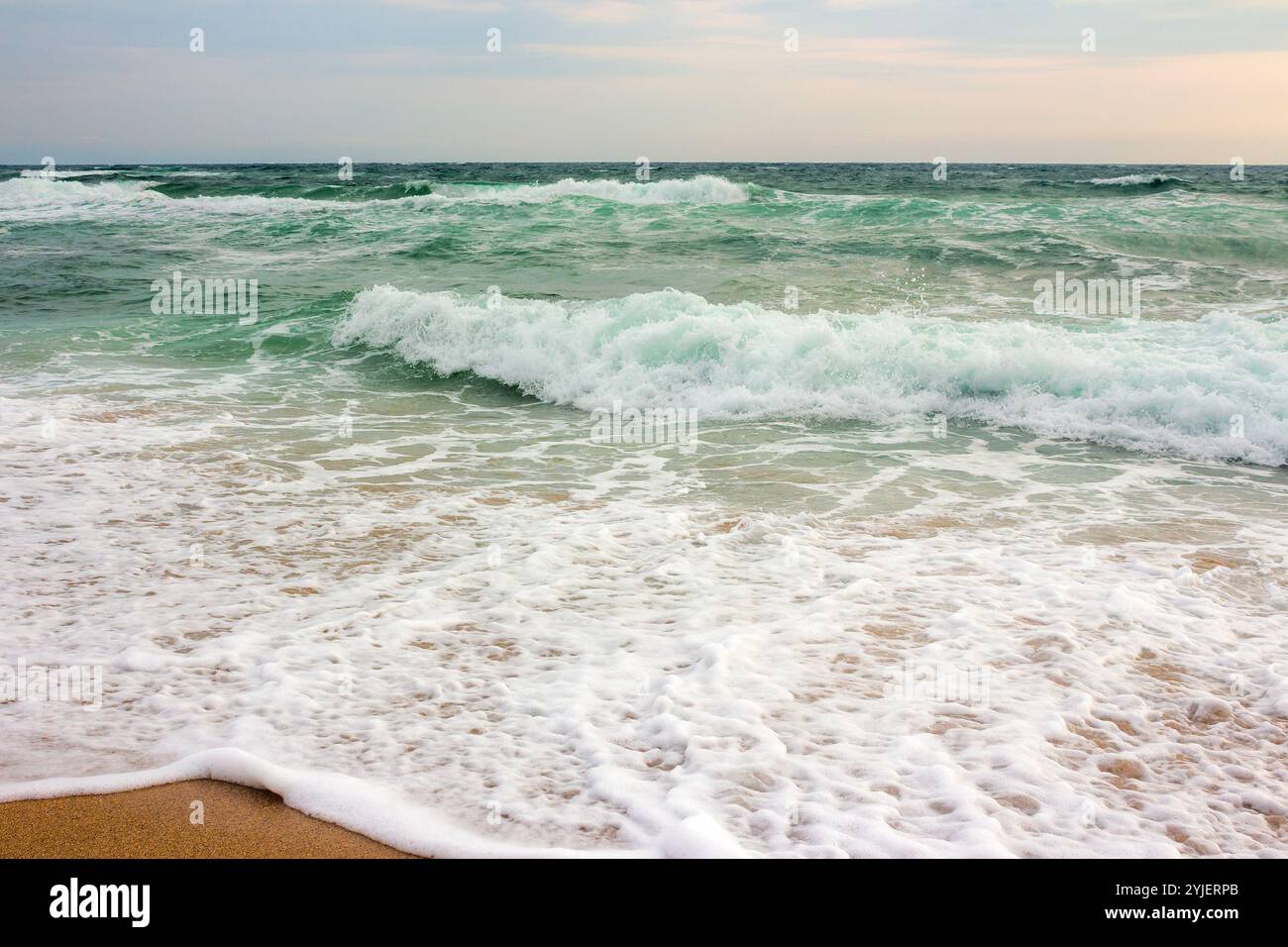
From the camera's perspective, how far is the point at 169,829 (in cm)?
311

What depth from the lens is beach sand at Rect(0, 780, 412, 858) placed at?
9.86 ft

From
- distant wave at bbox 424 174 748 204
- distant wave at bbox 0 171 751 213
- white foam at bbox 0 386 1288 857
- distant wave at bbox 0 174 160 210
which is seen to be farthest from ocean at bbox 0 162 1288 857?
distant wave at bbox 0 174 160 210

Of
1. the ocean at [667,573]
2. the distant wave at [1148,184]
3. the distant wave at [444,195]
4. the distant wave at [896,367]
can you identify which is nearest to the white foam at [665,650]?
the ocean at [667,573]

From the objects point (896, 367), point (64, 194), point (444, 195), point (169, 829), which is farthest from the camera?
point (64, 194)

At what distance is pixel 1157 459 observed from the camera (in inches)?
316

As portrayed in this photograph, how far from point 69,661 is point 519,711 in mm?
2046

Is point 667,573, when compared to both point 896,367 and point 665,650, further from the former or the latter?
point 896,367

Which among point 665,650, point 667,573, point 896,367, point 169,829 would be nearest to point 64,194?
point 896,367

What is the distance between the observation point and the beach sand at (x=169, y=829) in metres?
3.00

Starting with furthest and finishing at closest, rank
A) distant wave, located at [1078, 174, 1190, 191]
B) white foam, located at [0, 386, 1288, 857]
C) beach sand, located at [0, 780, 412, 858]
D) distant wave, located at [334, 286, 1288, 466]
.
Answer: distant wave, located at [1078, 174, 1190, 191], distant wave, located at [334, 286, 1288, 466], white foam, located at [0, 386, 1288, 857], beach sand, located at [0, 780, 412, 858]

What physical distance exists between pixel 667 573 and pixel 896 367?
5.96 meters

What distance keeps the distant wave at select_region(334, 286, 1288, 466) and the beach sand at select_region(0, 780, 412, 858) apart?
7215 mm

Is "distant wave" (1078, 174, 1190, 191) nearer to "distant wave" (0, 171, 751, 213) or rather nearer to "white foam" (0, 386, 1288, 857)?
"distant wave" (0, 171, 751, 213)
